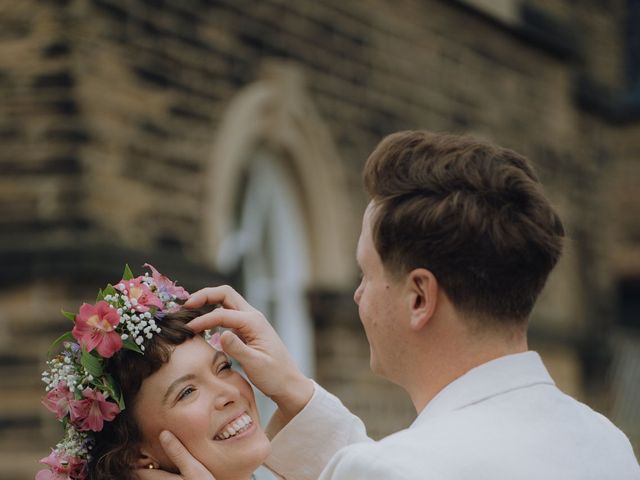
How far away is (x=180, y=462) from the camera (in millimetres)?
3482

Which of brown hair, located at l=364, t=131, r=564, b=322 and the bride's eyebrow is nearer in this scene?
brown hair, located at l=364, t=131, r=564, b=322

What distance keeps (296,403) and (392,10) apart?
31.8 feet

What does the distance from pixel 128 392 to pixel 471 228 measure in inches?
44.7

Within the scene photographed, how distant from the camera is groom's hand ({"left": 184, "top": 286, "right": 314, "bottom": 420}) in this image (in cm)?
354

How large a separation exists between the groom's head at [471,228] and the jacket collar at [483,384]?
0.25ft

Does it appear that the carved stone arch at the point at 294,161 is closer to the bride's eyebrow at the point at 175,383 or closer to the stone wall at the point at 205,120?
the stone wall at the point at 205,120

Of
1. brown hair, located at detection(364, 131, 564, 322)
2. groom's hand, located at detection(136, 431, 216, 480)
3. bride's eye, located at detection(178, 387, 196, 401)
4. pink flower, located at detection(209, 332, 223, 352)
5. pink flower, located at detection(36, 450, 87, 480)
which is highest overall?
brown hair, located at detection(364, 131, 564, 322)

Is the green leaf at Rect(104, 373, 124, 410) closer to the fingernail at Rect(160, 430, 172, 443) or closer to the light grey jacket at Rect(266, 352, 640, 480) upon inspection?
the fingernail at Rect(160, 430, 172, 443)

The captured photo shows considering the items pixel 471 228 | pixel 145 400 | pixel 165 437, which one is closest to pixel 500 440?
pixel 471 228

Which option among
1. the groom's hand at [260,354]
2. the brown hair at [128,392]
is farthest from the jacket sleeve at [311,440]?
the brown hair at [128,392]

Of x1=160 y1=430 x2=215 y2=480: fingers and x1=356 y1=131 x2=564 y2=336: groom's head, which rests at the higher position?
x1=356 y1=131 x2=564 y2=336: groom's head

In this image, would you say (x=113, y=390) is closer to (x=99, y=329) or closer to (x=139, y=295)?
(x=99, y=329)

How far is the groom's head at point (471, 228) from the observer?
112 inches

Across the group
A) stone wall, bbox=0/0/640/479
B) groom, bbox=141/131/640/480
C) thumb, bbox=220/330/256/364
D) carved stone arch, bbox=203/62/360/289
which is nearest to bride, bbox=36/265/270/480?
thumb, bbox=220/330/256/364
